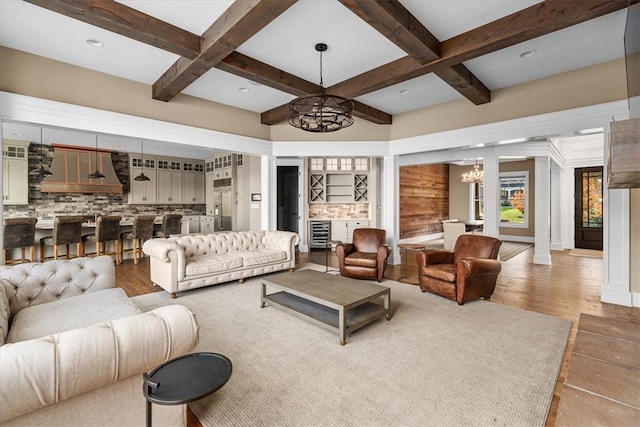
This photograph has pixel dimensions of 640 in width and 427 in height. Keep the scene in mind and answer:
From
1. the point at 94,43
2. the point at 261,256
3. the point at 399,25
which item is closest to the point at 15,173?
the point at 94,43

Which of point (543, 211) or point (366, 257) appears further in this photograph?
point (543, 211)

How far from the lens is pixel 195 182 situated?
9781 mm

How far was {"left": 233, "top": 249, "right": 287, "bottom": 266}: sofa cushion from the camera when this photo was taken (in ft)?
15.4

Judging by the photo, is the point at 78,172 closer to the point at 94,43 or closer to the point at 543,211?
the point at 94,43

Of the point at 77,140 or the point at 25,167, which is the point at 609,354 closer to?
the point at 77,140

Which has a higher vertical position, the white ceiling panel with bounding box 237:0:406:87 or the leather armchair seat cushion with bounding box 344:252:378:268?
the white ceiling panel with bounding box 237:0:406:87

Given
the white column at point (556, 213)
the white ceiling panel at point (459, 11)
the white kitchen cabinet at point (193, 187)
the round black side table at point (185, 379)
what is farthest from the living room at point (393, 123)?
the white kitchen cabinet at point (193, 187)

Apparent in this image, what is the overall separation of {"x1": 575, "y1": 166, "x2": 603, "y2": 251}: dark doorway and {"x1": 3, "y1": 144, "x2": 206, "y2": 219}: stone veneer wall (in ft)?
38.7

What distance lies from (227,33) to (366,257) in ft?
11.5

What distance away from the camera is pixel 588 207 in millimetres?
7836

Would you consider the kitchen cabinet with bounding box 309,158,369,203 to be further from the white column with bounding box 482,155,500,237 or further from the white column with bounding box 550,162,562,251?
the white column with bounding box 550,162,562,251

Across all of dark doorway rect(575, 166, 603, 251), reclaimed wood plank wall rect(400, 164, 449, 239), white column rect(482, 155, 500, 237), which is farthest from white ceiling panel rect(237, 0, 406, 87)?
dark doorway rect(575, 166, 603, 251)

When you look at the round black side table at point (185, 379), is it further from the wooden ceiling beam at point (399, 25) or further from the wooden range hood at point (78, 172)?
the wooden range hood at point (78, 172)

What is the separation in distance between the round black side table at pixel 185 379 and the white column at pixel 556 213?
31.0 feet
